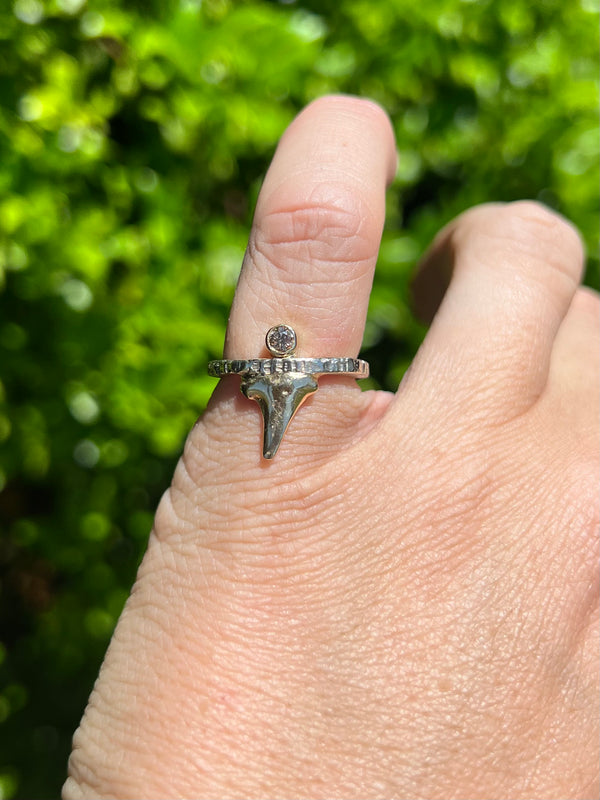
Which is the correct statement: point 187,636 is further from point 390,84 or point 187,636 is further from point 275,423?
point 390,84

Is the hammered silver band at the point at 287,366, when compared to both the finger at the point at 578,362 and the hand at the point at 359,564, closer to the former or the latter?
the hand at the point at 359,564

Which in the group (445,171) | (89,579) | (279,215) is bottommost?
(89,579)

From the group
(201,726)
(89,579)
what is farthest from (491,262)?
(89,579)

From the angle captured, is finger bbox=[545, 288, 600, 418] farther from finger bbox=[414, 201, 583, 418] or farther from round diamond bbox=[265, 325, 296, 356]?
round diamond bbox=[265, 325, 296, 356]

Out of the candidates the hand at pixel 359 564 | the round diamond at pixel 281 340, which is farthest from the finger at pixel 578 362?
the round diamond at pixel 281 340

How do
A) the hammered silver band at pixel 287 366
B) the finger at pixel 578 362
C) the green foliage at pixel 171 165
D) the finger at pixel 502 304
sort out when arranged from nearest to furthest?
the hammered silver band at pixel 287 366, the finger at pixel 502 304, the finger at pixel 578 362, the green foliage at pixel 171 165
